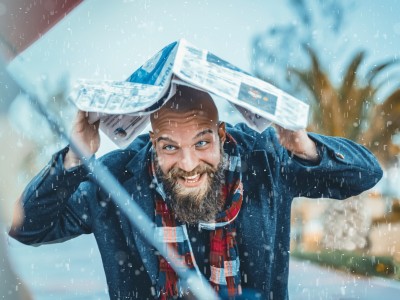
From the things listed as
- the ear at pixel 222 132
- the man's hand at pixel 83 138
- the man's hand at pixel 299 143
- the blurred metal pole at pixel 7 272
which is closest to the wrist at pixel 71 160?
the man's hand at pixel 83 138

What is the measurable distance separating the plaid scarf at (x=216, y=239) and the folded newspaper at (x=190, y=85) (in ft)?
1.20

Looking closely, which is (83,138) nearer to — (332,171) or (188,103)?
(188,103)

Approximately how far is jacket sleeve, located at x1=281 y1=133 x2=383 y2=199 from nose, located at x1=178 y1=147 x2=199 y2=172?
1.34 feet

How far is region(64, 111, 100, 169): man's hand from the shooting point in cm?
238

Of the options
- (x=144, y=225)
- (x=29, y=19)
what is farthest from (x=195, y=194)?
(x=29, y=19)

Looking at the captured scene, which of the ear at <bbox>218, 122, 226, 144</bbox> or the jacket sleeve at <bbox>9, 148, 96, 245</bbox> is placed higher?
the ear at <bbox>218, 122, 226, 144</bbox>

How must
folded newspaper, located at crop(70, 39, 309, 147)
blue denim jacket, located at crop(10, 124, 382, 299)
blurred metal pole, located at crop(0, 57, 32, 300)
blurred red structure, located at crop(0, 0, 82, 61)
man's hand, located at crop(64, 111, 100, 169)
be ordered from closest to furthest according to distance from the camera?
folded newspaper, located at crop(70, 39, 309, 147), man's hand, located at crop(64, 111, 100, 169), blue denim jacket, located at crop(10, 124, 382, 299), blurred metal pole, located at crop(0, 57, 32, 300), blurred red structure, located at crop(0, 0, 82, 61)

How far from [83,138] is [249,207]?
0.74 metres

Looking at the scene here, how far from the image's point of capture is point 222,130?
2670 millimetres

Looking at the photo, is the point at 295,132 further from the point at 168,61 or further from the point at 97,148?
the point at 97,148

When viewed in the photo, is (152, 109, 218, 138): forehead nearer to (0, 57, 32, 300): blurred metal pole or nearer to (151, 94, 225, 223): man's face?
(151, 94, 225, 223): man's face

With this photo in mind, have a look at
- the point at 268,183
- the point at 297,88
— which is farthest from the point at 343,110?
the point at 268,183

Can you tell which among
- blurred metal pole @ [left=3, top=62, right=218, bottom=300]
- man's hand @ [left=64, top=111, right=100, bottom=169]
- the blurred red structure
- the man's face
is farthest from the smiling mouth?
the blurred red structure

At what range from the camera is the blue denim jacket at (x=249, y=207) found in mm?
2586
